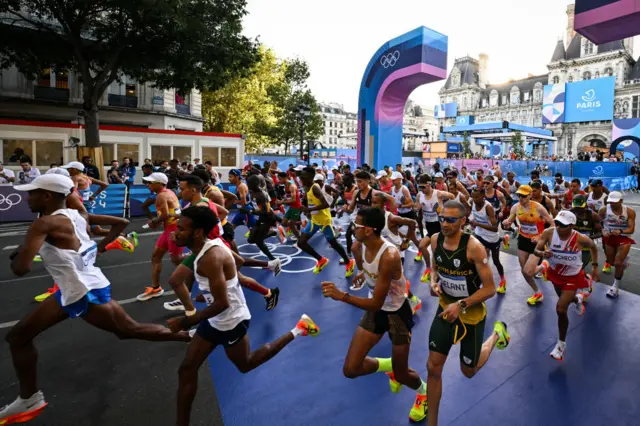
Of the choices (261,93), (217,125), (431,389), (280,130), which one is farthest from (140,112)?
(431,389)

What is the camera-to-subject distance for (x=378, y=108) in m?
19.3

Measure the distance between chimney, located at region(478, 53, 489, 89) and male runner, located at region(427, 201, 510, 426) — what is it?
373 ft

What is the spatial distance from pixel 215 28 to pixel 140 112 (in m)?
16.2

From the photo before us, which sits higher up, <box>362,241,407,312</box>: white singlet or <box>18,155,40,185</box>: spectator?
<box>18,155,40,185</box>: spectator

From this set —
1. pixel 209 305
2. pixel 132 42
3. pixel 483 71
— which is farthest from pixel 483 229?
pixel 483 71

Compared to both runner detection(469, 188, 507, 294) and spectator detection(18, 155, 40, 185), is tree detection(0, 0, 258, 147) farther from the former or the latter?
runner detection(469, 188, 507, 294)

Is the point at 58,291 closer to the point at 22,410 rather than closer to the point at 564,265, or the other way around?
the point at 22,410

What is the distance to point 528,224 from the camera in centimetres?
661

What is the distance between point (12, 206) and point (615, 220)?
1685 cm

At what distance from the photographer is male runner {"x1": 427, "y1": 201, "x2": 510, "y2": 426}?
3281 mm

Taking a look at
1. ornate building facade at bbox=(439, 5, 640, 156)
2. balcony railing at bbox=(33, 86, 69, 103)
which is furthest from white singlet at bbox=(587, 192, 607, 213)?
ornate building facade at bbox=(439, 5, 640, 156)

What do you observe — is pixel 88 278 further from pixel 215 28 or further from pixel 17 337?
pixel 215 28

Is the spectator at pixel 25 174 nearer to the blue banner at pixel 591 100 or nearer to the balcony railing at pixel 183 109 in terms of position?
the balcony railing at pixel 183 109

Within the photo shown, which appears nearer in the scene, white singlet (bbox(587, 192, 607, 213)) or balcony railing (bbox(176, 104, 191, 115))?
white singlet (bbox(587, 192, 607, 213))
